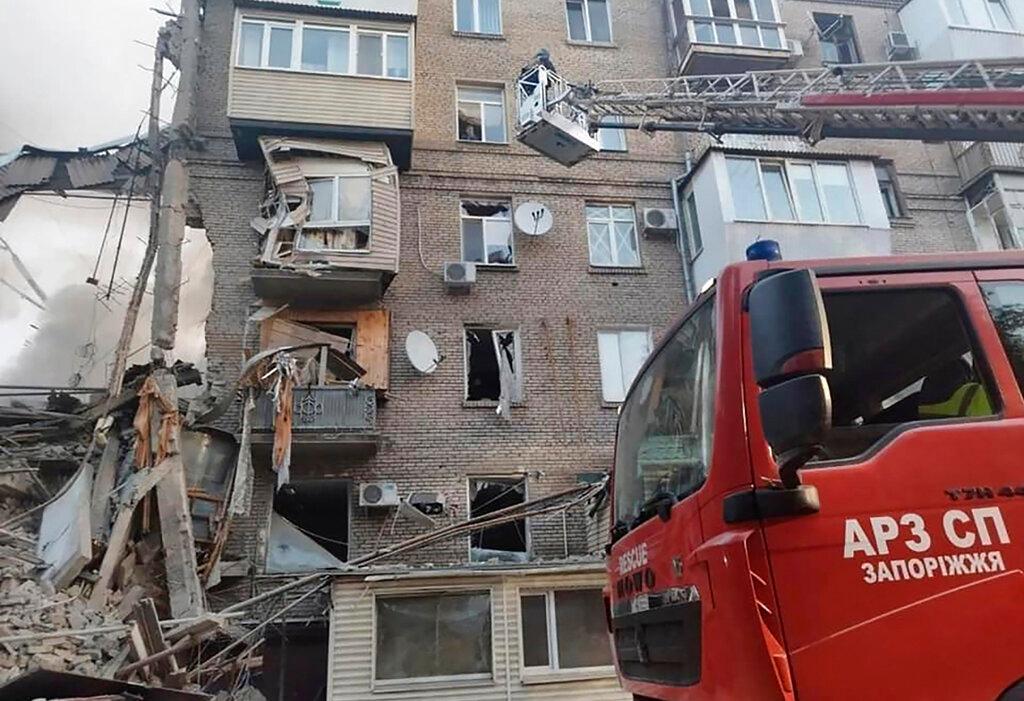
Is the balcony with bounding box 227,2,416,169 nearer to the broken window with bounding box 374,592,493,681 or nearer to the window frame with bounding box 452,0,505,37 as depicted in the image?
the window frame with bounding box 452,0,505,37

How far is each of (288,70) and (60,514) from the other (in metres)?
9.79

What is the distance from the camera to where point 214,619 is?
7789 mm

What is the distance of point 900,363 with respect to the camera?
296cm

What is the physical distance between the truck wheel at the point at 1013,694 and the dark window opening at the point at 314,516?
11.5 m

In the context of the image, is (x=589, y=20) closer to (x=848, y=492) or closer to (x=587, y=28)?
(x=587, y=28)

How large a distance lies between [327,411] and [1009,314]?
1100cm

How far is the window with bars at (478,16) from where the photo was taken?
57.3 ft

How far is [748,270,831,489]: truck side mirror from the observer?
2.18 m

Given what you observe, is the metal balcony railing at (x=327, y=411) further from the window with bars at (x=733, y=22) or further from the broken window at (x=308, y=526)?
the window with bars at (x=733, y=22)

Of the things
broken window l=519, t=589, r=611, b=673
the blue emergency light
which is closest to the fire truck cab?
the blue emergency light

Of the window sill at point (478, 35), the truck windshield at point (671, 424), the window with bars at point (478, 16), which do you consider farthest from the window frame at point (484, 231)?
the truck windshield at point (671, 424)

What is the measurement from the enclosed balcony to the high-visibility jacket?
15613 mm

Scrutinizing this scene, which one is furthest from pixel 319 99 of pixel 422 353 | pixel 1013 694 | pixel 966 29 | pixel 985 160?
pixel 966 29

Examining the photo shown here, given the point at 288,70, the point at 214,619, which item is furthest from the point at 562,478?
the point at 288,70
